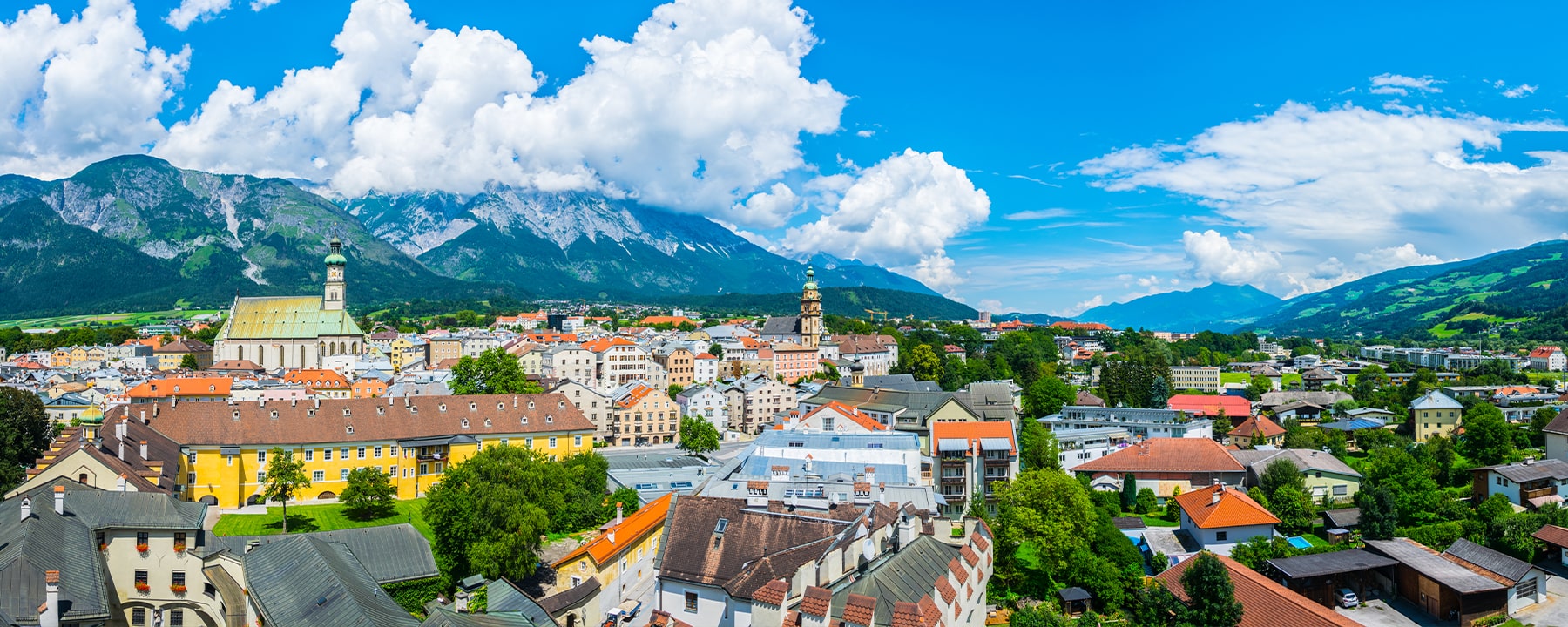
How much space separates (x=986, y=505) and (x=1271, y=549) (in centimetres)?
1516

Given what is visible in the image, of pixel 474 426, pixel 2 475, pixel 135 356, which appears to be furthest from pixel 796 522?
pixel 135 356

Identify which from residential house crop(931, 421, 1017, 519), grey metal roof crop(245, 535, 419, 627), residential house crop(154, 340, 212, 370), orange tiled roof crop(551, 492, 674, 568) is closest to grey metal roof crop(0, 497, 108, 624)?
grey metal roof crop(245, 535, 419, 627)

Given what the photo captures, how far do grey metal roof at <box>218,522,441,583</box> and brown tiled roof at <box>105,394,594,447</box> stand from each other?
2165 cm

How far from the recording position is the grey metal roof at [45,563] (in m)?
21.3

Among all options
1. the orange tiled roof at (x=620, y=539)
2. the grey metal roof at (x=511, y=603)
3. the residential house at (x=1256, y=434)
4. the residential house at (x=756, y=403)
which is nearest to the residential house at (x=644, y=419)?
the residential house at (x=756, y=403)

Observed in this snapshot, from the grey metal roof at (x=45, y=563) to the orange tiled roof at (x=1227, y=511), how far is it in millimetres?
45220

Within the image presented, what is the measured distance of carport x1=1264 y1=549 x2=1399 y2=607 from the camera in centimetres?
3903

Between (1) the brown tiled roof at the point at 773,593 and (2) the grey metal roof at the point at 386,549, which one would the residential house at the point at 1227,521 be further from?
(2) the grey metal roof at the point at 386,549

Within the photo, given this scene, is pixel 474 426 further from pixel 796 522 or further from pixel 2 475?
pixel 796 522

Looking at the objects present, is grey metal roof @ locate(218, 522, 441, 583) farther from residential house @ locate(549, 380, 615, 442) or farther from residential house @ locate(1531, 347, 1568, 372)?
residential house @ locate(1531, 347, 1568, 372)

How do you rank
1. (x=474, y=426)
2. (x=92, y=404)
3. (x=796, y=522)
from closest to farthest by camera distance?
(x=796, y=522)
(x=474, y=426)
(x=92, y=404)

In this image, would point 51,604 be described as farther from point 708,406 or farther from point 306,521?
point 708,406

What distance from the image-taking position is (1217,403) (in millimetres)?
97000

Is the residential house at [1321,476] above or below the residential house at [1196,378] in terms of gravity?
below
